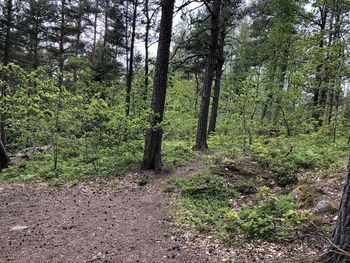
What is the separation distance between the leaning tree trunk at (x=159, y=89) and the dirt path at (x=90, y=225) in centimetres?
62

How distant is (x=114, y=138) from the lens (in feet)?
30.0

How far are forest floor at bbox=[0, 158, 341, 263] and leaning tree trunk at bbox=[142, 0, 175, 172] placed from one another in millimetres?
645

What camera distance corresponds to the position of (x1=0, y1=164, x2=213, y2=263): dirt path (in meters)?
3.98

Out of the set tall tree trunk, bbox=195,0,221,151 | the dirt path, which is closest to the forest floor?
the dirt path

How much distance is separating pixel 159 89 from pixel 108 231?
13.9 ft

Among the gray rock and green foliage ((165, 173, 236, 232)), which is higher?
the gray rock

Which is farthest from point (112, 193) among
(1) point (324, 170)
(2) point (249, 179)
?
(1) point (324, 170)

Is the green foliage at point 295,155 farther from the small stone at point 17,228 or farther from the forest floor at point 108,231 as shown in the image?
the small stone at point 17,228

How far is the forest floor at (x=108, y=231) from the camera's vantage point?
377 centimetres

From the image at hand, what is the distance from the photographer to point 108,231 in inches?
188

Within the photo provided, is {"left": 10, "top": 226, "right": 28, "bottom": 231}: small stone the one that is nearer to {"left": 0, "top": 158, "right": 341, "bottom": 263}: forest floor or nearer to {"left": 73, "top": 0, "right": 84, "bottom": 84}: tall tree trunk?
{"left": 0, "top": 158, "right": 341, "bottom": 263}: forest floor

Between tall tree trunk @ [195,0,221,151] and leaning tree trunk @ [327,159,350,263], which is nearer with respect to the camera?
leaning tree trunk @ [327,159,350,263]

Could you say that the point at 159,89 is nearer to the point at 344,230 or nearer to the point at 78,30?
the point at 344,230

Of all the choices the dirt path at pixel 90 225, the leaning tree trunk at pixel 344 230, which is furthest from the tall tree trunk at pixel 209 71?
the leaning tree trunk at pixel 344 230
